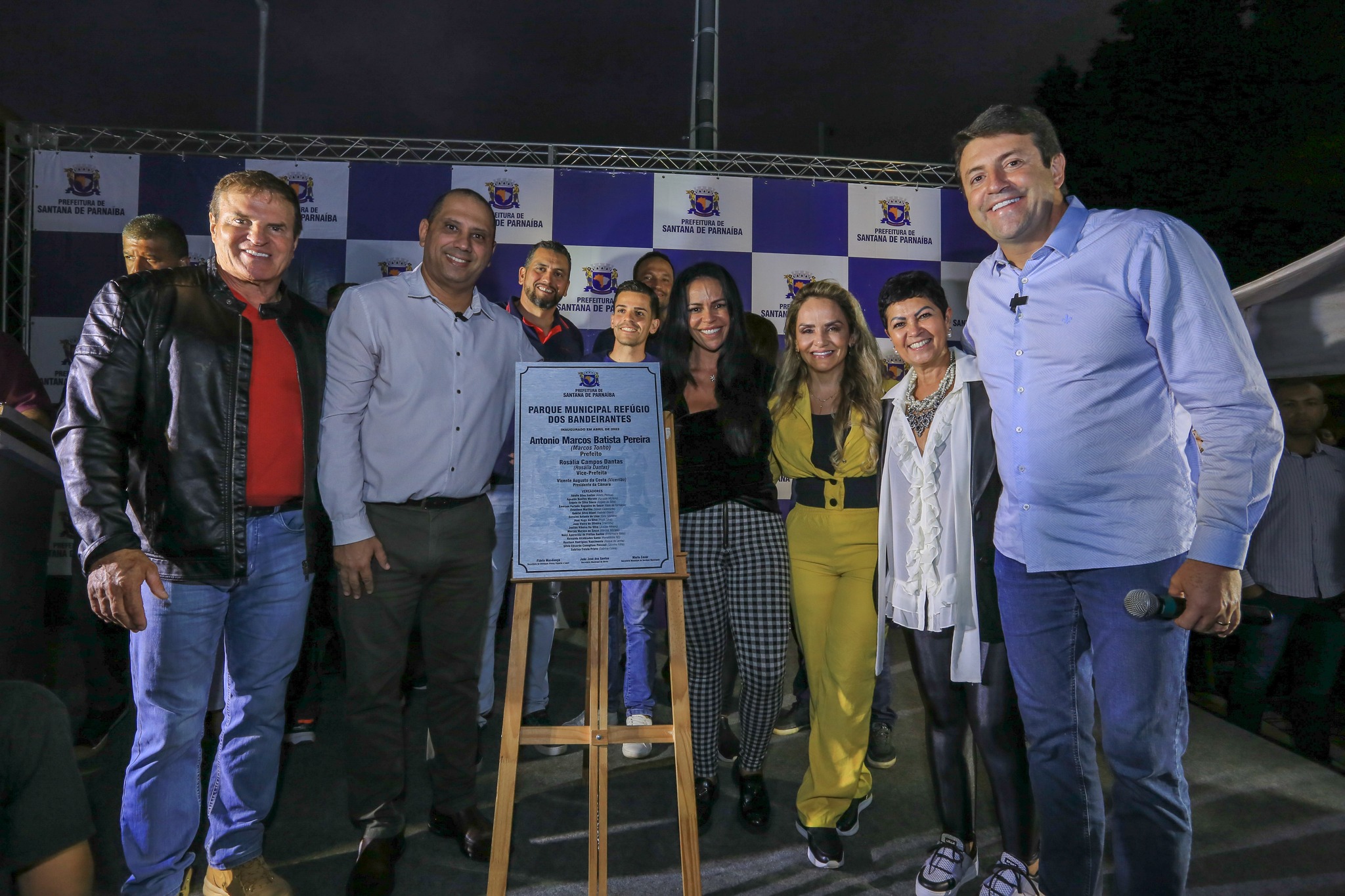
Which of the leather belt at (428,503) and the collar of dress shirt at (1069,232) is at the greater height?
the collar of dress shirt at (1069,232)

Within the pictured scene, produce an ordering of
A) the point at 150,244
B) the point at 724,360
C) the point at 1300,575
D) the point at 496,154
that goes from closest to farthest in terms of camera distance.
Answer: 1. the point at 724,360
2. the point at 150,244
3. the point at 1300,575
4. the point at 496,154

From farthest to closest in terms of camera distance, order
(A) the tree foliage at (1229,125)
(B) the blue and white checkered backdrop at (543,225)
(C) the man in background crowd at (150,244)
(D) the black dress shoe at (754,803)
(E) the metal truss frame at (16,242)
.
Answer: (A) the tree foliage at (1229,125), (B) the blue and white checkered backdrop at (543,225), (E) the metal truss frame at (16,242), (C) the man in background crowd at (150,244), (D) the black dress shoe at (754,803)

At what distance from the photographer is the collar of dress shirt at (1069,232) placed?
1680mm

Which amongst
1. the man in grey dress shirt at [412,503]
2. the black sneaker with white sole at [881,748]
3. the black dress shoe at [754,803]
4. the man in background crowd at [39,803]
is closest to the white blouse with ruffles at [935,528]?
the black dress shoe at [754,803]

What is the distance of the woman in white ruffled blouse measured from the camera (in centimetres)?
207

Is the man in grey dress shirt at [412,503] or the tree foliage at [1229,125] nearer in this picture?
the man in grey dress shirt at [412,503]

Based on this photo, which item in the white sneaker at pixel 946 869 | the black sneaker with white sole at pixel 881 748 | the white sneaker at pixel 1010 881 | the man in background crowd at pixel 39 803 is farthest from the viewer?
the black sneaker with white sole at pixel 881 748

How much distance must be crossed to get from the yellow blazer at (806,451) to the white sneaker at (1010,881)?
3.73ft

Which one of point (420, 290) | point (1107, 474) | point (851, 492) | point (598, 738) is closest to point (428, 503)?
point (420, 290)

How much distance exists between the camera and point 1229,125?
341 inches

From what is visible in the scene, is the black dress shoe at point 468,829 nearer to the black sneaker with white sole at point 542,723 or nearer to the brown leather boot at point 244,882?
the brown leather boot at point 244,882

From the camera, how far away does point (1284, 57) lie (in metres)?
8.64

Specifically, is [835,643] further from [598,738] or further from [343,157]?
[343,157]

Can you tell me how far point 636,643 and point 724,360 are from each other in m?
1.47
